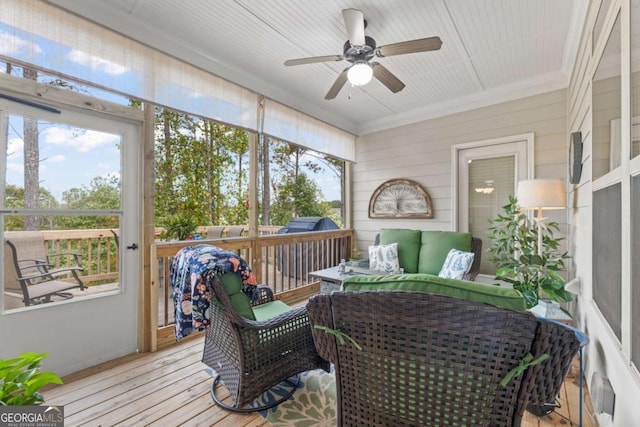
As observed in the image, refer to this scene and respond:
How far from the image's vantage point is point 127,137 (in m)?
2.50

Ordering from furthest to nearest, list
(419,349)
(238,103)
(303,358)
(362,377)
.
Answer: (238,103)
(303,358)
(362,377)
(419,349)

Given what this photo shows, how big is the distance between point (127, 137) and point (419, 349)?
278cm

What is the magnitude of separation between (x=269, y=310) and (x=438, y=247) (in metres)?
2.19

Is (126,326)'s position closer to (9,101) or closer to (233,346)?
(233,346)

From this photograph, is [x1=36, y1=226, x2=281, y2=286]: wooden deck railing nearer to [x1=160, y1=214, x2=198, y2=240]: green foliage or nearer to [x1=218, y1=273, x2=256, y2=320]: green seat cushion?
[x1=160, y1=214, x2=198, y2=240]: green foliage

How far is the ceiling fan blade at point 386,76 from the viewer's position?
7.70ft

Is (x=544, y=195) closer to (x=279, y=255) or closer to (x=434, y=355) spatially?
(x=434, y=355)

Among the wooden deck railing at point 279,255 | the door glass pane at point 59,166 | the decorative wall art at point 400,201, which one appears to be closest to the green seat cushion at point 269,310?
the wooden deck railing at point 279,255

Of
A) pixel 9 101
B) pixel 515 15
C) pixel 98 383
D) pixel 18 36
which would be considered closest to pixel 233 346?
pixel 98 383

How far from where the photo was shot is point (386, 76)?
244cm

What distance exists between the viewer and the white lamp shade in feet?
7.89

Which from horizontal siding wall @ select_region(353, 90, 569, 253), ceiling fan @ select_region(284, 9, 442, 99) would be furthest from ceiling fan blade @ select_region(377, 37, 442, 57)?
horizontal siding wall @ select_region(353, 90, 569, 253)

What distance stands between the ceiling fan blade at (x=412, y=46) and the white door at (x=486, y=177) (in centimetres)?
215

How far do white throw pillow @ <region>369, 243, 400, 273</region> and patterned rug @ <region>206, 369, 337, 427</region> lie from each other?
1.67 metres
